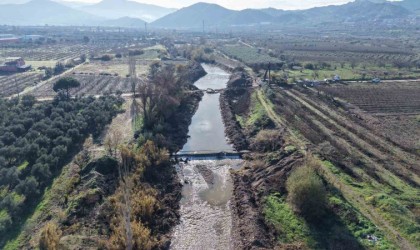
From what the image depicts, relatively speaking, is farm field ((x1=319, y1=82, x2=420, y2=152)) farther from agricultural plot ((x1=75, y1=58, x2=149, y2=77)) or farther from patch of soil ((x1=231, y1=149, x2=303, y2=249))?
agricultural plot ((x1=75, y1=58, x2=149, y2=77))

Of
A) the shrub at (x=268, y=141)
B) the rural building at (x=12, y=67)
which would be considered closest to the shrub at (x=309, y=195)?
the shrub at (x=268, y=141)

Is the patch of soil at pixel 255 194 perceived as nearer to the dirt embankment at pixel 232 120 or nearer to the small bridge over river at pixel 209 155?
the small bridge over river at pixel 209 155

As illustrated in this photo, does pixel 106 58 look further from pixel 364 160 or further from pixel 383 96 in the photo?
pixel 364 160

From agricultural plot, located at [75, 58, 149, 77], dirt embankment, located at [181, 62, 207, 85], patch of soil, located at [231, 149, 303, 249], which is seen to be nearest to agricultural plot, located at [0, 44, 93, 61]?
agricultural plot, located at [75, 58, 149, 77]

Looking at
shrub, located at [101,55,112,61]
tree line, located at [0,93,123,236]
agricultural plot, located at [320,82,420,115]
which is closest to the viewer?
tree line, located at [0,93,123,236]

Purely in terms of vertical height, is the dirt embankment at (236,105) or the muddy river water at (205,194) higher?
the dirt embankment at (236,105)
